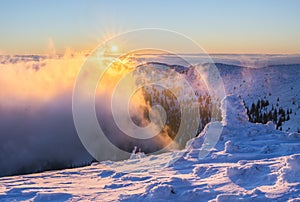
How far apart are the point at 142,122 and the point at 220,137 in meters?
107

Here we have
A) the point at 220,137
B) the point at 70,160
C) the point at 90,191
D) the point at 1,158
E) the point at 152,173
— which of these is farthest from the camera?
the point at 1,158

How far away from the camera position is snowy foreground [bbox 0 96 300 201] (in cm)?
1034

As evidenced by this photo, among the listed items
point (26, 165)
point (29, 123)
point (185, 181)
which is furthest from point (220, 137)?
point (29, 123)

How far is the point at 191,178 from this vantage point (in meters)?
12.4

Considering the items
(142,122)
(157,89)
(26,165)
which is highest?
(157,89)

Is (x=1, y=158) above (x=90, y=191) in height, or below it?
below

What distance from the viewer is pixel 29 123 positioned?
186 m

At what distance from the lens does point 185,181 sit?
1162 centimetres

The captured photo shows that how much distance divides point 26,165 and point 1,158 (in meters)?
17.7

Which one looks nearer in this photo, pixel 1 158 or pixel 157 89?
pixel 1 158

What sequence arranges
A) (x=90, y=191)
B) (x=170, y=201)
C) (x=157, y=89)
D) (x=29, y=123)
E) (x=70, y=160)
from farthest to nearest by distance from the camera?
(x=29, y=123) < (x=157, y=89) < (x=70, y=160) < (x=90, y=191) < (x=170, y=201)

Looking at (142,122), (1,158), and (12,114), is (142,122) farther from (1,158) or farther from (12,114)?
(12,114)

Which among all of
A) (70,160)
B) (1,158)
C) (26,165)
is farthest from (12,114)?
(70,160)

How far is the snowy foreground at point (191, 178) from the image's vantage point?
10.3 metres
